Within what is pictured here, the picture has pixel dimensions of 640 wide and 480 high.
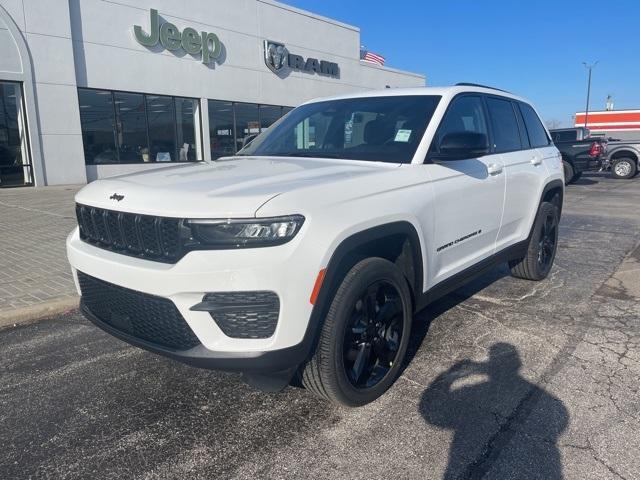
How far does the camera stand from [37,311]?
15.1ft

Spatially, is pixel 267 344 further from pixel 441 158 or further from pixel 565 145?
pixel 565 145

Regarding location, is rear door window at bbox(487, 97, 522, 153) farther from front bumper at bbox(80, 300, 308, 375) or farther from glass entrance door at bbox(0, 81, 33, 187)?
glass entrance door at bbox(0, 81, 33, 187)

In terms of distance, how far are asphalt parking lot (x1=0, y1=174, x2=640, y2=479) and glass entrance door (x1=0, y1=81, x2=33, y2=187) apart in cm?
1206

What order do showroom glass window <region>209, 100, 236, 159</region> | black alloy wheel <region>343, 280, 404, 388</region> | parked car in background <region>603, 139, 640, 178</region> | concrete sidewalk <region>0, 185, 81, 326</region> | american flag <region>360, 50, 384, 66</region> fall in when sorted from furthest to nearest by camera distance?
american flag <region>360, 50, 384, 66</region>
showroom glass window <region>209, 100, 236, 159</region>
parked car in background <region>603, 139, 640, 178</region>
concrete sidewalk <region>0, 185, 81, 326</region>
black alloy wheel <region>343, 280, 404, 388</region>

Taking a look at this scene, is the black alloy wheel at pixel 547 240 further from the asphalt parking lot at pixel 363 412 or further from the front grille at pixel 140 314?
the front grille at pixel 140 314

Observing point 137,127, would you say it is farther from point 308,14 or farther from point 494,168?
point 494,168

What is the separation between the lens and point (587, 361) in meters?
3.51

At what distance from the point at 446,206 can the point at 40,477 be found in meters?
2.77

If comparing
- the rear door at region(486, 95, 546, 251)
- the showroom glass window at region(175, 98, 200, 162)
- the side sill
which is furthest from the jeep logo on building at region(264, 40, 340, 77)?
the side sill

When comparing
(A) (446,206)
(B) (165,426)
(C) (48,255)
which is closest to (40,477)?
A: (B) (165,426)

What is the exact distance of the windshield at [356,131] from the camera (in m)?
3.46

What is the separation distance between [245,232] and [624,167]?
21.4 meters

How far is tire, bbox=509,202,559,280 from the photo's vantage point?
515 centimetres

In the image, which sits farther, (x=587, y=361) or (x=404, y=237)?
(x=587, y=361)
